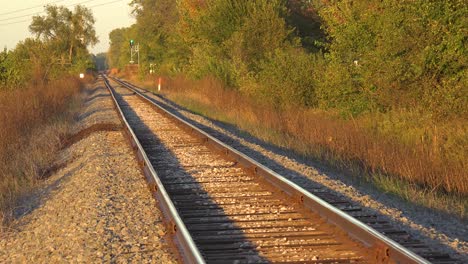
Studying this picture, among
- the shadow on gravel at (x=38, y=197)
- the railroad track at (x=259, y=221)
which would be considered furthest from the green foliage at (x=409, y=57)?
the shadow on gravel at (x=38, y=197)

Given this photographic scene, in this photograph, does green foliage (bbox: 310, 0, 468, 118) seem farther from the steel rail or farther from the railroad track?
the steel rail

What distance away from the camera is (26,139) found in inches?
722

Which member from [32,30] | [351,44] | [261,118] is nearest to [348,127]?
[351,44]

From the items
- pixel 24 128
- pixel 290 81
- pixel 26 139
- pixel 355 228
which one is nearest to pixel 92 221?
pixel 355 228

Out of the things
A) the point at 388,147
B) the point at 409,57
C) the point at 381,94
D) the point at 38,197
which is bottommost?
the point at 38,197

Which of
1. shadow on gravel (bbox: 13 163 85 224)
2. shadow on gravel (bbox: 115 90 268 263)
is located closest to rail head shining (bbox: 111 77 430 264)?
shadow on gravel (bbox: 115 90 268 263)

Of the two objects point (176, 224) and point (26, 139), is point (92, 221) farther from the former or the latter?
point (26, 139)

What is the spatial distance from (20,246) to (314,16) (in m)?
35.4

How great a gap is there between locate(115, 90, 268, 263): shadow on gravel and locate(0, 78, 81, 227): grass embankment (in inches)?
96.5

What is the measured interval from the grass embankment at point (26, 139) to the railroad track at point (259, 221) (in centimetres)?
233

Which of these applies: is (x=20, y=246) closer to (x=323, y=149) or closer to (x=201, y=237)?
(x=201, y=237)

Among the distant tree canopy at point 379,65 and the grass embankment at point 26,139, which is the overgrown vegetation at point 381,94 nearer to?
the distant tree canopy at point 379,65

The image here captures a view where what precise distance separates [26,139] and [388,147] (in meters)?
10.5

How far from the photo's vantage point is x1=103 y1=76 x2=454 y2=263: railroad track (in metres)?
6.14
